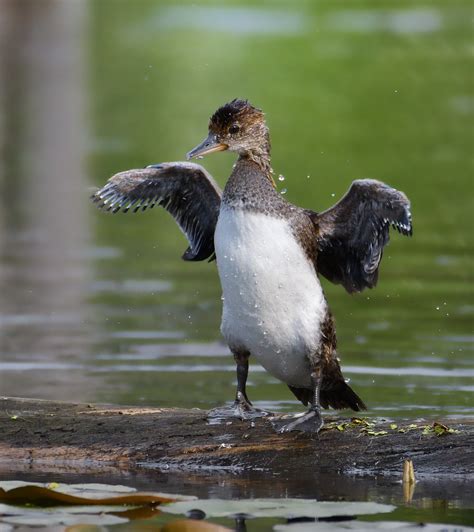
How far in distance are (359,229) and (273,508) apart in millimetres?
2085

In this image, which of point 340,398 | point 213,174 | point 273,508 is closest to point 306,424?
point 340,398

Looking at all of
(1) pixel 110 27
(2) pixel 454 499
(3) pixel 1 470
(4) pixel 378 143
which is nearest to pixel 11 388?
(3) pixel 1 470

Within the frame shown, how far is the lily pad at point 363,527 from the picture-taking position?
19.2 ft

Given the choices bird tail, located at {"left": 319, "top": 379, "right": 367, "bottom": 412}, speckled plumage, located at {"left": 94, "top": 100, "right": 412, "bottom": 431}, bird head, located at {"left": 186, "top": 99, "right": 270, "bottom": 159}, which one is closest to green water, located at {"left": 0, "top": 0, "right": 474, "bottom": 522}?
bird tail, located at {"left": 319, "top": 379, "right": 367, "bottom": 412}

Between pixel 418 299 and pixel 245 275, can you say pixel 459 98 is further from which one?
pixel 245 275

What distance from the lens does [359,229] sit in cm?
777

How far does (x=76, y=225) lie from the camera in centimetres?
1680

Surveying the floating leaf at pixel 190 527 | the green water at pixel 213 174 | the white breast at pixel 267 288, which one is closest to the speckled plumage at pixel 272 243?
the white breast at pixel 267 288

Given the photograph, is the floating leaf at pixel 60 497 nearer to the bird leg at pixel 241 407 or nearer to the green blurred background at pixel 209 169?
the bird leg at pixel 241 407

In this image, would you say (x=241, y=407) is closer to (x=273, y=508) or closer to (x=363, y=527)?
(x=273, y=508)

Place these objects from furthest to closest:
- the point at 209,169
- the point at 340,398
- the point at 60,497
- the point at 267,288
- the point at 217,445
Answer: the point at 209,169 → the point at 340,398 → the point at 267,288 → the point at 217,445 → the point at 60,497

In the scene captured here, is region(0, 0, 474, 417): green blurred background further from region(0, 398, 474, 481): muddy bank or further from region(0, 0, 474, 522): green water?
region(0, 398, 474, 481): muddy bank

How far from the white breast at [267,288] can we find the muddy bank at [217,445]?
398 mm

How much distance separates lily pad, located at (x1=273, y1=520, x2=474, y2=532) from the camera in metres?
5.85
